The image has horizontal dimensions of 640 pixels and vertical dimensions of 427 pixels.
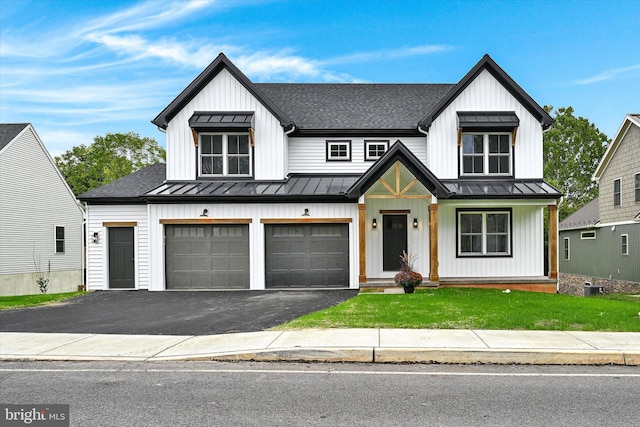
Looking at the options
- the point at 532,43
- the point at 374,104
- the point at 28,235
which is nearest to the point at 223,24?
the point at 374,104

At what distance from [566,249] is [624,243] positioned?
8.46m

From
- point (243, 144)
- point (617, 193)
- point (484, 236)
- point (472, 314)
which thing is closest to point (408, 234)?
Answer: point (484, 236)

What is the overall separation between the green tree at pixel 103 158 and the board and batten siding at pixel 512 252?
3773cm

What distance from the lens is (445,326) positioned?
1025cm

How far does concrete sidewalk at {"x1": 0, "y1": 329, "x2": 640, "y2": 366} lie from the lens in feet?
26.1

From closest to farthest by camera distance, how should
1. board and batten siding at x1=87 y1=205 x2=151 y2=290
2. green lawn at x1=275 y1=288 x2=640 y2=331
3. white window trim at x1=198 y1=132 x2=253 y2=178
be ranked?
1. green lawn at x1=275 y1=288 x2=640 y2=331
2. board and batten siding at x1=87 y1=205 x2=151 y2=290
3. white window trim at x1=198 y1=132 x2=253 y2=178

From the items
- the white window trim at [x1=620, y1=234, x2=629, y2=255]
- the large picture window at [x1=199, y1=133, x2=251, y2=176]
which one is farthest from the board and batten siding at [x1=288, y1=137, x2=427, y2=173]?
the white window trim at [x1=620, y1=234, x2=629, y2=255]

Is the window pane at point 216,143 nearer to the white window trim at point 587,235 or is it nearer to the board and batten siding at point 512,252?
the board and batten siding at point 512,252

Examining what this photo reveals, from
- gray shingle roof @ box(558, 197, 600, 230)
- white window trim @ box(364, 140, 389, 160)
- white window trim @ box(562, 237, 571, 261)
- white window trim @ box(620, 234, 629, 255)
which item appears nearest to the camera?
white window trim @ box(364, 140, 389, 160)

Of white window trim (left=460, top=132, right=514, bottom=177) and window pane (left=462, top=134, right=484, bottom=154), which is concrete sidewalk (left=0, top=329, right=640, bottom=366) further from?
window pane (left=462, top=134, right=484, bottom=154)

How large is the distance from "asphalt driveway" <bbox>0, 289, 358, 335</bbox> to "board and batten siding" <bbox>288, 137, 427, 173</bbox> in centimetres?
545

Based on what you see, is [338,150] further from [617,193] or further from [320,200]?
[617,193]

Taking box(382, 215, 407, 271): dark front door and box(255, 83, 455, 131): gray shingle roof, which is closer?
box(382, 215, 407, 271): dark front door

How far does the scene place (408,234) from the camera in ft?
62.7
